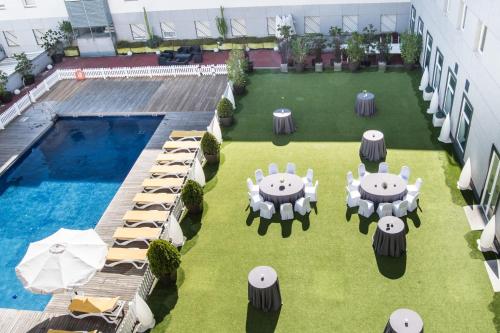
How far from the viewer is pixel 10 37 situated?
35438 mm

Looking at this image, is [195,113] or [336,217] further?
[195,113]

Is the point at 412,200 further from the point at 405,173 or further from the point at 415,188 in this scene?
the point at 405,173

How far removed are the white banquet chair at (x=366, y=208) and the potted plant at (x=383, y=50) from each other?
14.4 m

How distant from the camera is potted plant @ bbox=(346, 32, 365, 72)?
2742cm

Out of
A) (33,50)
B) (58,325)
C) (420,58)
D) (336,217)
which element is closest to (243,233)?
(336,217)

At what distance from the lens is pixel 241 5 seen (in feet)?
104

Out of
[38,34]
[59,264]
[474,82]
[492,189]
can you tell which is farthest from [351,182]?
[38,34]

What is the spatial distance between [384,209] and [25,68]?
26388 millimetres

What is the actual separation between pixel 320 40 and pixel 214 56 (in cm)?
802

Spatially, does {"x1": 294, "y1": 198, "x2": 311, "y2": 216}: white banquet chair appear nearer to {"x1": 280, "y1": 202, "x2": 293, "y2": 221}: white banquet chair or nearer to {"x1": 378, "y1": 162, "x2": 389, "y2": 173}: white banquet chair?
{"x1": 280, "y1": 202, "x2": 293, "y2": 221}: white banquet chair

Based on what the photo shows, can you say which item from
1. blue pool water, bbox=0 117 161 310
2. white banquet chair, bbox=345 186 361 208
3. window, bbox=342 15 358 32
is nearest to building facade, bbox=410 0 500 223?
white banquet chair, bbox=345 186 361 208

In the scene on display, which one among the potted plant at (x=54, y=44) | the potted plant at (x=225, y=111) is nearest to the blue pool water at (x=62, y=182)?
the potted plant at (x=225, y=111)

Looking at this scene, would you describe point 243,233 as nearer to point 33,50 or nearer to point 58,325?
point 58,325

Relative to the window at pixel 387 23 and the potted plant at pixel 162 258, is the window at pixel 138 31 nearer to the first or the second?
the window at pixel 387 23
